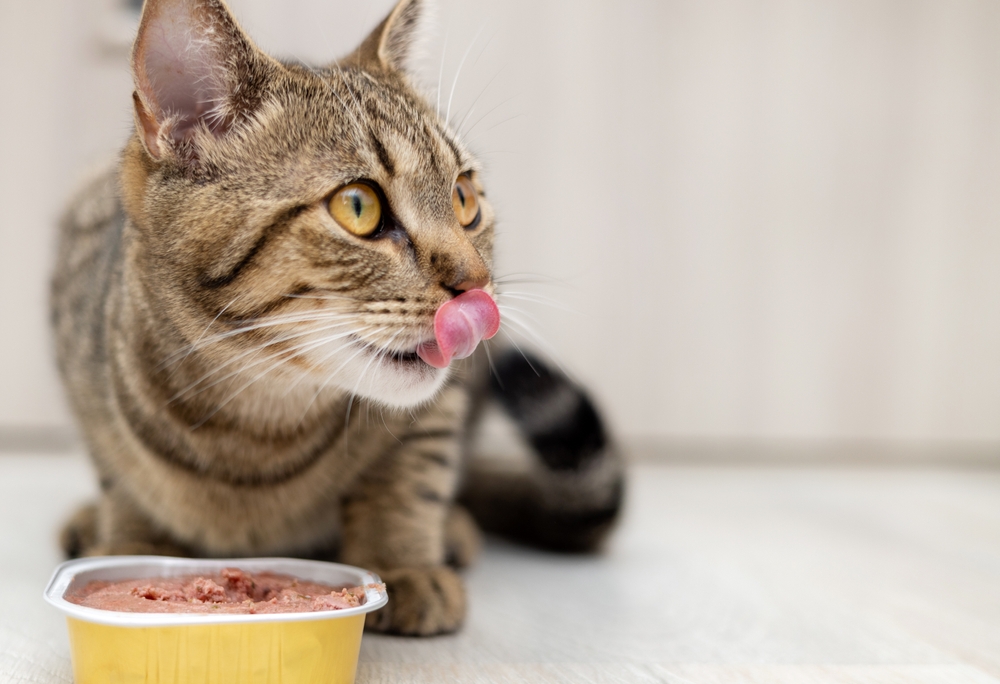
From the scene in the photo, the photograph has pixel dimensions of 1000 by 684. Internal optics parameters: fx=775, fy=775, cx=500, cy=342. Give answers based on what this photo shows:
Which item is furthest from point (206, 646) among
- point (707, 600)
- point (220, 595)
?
point (707, 600)

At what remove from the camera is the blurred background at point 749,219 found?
2.15m

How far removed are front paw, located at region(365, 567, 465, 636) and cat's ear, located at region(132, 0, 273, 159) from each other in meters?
0.52

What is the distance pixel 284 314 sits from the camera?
2.46 feet

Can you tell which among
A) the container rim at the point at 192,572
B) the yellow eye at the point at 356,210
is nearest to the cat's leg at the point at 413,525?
the container rim at the point at 192,572

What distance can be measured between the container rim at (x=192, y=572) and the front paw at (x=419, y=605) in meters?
0.11

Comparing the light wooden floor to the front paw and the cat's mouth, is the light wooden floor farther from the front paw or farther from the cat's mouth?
the cat's mouth

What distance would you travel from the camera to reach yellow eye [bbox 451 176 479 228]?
0.89 meters

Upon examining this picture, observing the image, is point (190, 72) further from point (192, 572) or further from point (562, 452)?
point (562, 452)

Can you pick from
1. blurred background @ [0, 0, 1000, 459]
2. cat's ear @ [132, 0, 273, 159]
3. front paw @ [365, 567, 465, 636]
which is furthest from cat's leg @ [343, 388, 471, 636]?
blurred background @ [0, 0, 1000, 459]

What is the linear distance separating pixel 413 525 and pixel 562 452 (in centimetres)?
34

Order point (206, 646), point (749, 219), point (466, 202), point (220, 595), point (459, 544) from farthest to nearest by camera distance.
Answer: point (749, 219) → point (459, 544) → point (466, 202) → point (220, 595) → point (206, 646)

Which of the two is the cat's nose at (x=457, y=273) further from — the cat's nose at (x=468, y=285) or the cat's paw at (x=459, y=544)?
the cat's paw at (x=459, y=544)

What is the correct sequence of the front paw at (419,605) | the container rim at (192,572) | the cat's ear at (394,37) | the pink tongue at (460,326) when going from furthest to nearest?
the cat's ear at (394,37) < the front paw at (419,605) < the pink tongue at (460,326) < the container rim at (192,572)

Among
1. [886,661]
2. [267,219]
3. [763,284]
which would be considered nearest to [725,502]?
[763,284]
